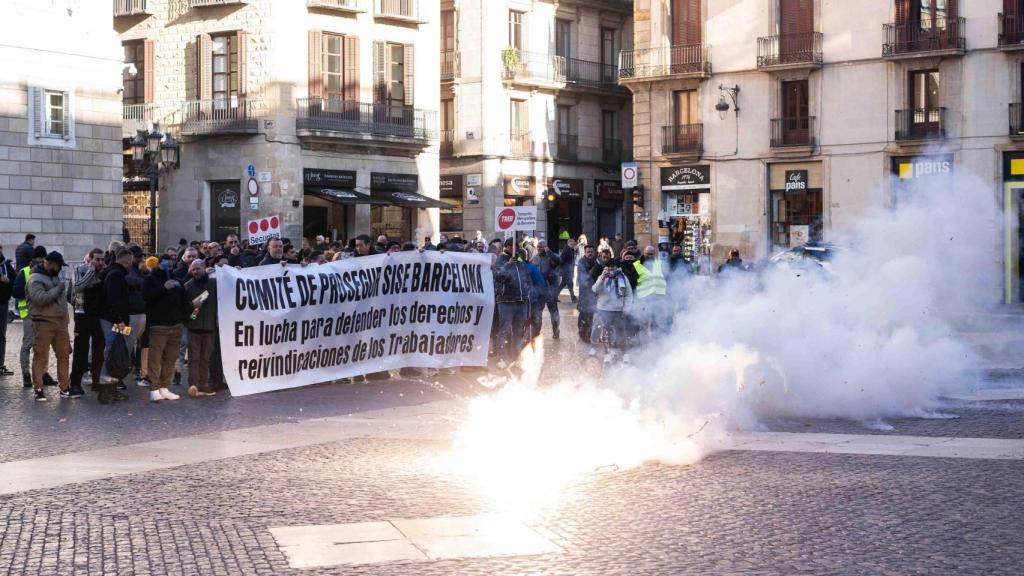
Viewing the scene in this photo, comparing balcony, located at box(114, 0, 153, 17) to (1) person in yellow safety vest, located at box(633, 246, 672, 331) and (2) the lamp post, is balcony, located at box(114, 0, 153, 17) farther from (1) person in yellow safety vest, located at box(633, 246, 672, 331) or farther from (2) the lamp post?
(1) person in yellow safety vest, located at box(633, 246, 672, 331)

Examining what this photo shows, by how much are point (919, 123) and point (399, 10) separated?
18013 mm

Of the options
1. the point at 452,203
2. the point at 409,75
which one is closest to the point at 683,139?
the point at 409,75

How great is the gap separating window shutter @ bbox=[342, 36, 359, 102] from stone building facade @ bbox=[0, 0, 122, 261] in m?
9.67

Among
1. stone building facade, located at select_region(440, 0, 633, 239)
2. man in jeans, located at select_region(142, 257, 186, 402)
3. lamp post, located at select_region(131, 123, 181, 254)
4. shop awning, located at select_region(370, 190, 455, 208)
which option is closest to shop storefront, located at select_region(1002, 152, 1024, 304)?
man in jeans, located at select_region(142, 257, 186, 402)

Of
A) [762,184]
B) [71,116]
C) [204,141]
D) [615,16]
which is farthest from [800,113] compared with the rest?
[71,116]

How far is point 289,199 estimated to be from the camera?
1670 inches

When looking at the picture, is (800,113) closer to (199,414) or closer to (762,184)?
(762,184)

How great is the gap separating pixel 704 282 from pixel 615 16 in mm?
36974

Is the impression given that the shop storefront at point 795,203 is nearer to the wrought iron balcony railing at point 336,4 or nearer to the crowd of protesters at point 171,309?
the wrought iron balcony railing at point 336,4

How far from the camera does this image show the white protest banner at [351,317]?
57.5ft

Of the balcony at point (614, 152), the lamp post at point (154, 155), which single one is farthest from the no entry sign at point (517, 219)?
the balcony at point (614, 152)

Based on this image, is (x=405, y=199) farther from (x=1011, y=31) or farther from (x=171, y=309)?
(x=171, y=309)

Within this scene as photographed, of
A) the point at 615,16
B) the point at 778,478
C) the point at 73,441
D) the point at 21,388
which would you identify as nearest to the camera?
the point at 778,478

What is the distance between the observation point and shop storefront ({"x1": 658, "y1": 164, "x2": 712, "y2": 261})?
4588 centimetres
